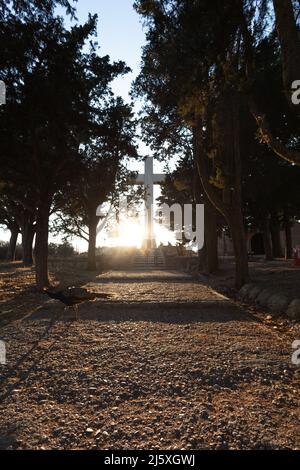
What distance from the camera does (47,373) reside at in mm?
4996

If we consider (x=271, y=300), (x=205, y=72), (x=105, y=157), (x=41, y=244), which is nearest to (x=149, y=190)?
(x=105, y=157)

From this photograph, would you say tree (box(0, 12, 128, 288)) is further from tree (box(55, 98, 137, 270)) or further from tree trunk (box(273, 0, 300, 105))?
tree trunk (box(273, 0, 300, 105))

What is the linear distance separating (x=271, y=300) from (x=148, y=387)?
6789mm

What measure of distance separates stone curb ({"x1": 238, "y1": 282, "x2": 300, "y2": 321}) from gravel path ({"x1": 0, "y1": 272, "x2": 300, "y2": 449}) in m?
1.22

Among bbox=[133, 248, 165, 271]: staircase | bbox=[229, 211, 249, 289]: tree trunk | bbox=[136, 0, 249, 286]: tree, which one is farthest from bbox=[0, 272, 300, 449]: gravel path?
bbox=[133, 248, 165, 271]: staircase

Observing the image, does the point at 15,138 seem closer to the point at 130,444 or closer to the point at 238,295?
the point at 238,295

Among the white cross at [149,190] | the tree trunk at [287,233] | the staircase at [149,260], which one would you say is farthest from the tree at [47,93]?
the staircase at [149,260]

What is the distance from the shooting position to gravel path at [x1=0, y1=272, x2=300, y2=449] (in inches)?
130

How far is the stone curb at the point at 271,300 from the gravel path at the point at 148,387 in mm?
1219

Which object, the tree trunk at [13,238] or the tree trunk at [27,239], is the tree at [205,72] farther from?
the tree trunk at [13,238]

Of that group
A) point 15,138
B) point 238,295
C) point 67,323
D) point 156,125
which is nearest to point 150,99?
point 156,125
